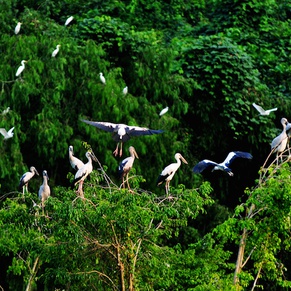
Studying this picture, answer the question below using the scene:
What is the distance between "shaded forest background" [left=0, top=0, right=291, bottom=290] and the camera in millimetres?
11172

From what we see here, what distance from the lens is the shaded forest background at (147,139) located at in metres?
11.2

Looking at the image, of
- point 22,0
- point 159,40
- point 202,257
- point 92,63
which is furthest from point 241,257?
point 22,0

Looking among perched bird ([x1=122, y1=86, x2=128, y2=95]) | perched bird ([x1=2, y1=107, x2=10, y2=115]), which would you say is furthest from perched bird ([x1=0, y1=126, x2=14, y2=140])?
perched bird ([x1=122, y1=86, x2=128, y2=95])

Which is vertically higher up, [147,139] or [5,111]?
[5,111]

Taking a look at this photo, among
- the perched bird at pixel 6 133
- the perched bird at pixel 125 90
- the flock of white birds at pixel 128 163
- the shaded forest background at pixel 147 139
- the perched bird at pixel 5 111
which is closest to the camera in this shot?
the shaded forest background at pixel 147 139

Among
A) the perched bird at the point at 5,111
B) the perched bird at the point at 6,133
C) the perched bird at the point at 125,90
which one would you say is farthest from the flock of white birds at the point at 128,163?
the perched bird at the point at 125,90

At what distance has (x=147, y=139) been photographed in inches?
618

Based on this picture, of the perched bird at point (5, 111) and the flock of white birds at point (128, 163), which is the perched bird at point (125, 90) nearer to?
the perched bird at point (5, 111)

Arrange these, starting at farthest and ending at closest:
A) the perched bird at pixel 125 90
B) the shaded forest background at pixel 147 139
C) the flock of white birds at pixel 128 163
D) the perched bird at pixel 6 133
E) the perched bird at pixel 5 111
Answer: the perched bird at pixel 125 90 < the perched bird at pixel 5 111 < the perched bird at pixel 6 133 < the flock of white birds at pixel 128 163 < the shaded forest background at pixel 147 139

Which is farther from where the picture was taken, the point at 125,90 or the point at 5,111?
the point at 125,90

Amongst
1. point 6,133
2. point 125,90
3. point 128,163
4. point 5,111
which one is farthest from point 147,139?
point 128,163

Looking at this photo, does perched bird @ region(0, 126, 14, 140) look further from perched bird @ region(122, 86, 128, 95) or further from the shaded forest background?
perched bird @ region(122, 86, 128, 95)

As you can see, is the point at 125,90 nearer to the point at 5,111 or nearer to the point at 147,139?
the point at 147,139

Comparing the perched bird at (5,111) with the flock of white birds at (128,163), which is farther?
the perched bird at (5,111)
